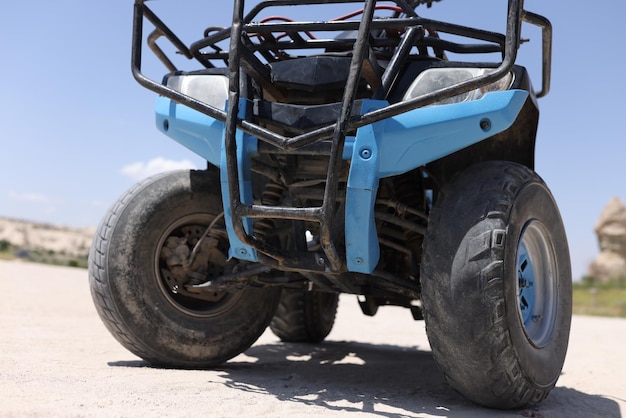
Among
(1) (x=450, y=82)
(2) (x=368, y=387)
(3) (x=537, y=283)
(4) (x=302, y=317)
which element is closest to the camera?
(1) (x=450, y=82)

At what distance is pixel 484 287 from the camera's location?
302cm

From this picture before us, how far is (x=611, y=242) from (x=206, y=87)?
4308 cm

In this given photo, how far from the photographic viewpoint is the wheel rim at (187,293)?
406 centimetres

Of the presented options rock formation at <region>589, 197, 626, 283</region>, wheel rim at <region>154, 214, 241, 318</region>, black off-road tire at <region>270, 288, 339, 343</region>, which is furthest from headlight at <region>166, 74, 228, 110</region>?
rock formation at <region>589, 197, 626, 283</region>

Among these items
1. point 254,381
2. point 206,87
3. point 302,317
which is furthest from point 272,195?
point 302,317

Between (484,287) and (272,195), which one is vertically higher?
(272,195)

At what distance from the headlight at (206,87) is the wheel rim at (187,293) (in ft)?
2.62

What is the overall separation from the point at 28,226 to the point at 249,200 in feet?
186

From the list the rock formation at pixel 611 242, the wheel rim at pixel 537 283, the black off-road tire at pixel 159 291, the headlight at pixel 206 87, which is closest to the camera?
the wheel rim at pixel 537 283

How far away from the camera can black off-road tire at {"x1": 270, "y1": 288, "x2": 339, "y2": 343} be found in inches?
255

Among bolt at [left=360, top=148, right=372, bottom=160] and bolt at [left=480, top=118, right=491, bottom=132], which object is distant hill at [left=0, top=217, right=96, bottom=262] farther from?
bolt at [left=480, top=118, right=491, bottom=132]

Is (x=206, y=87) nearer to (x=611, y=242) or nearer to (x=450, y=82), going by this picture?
(x=450, y=82)

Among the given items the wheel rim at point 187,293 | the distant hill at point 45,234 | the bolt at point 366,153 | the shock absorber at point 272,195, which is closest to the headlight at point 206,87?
the shock absorber at point 272,195

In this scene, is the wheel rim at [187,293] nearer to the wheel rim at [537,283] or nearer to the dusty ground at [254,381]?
the dusty ground at [254,381]
